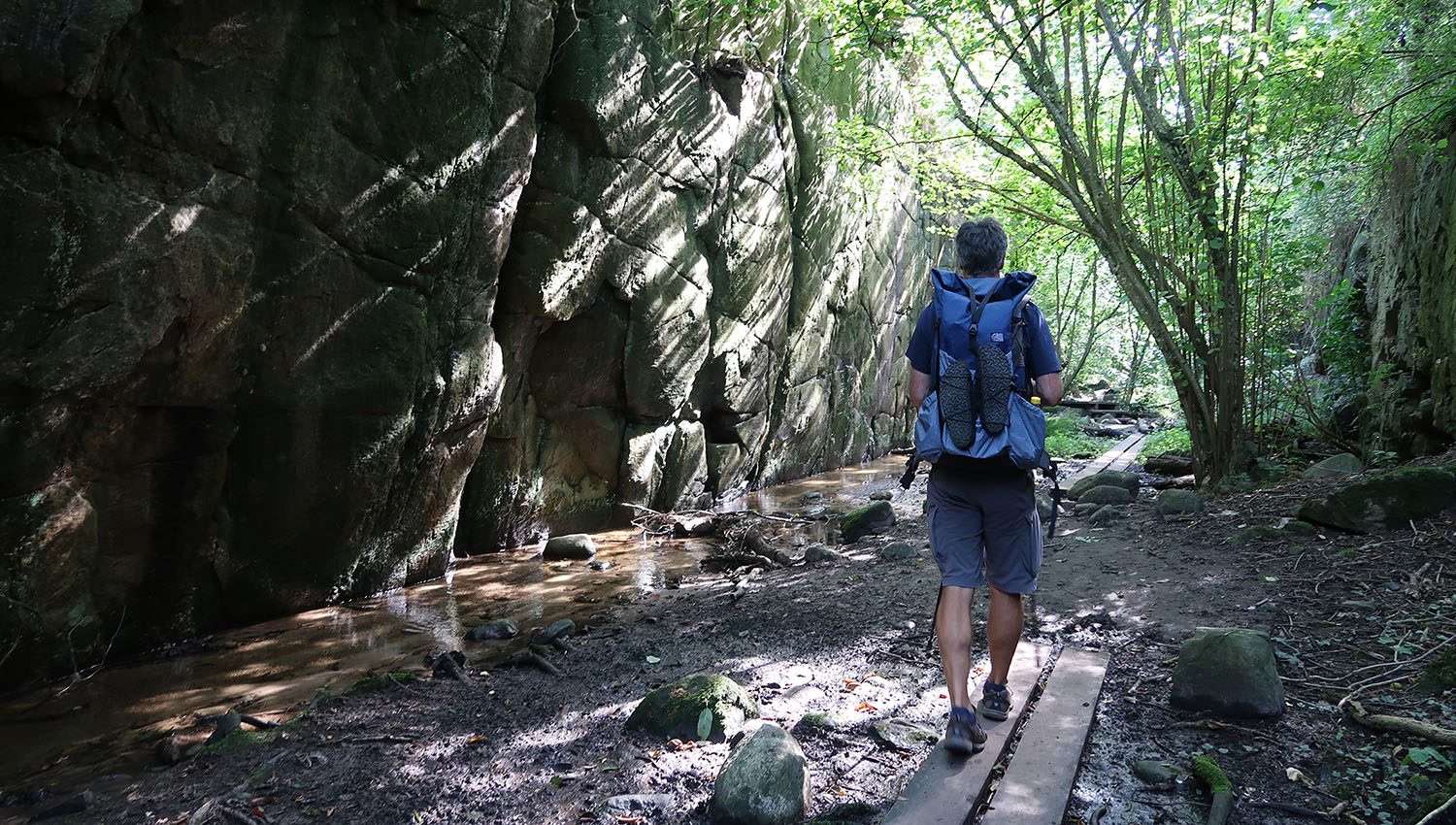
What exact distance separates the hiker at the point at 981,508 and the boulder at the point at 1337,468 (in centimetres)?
620

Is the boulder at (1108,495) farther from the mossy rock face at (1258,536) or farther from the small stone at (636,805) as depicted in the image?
the small stone at (636,805)

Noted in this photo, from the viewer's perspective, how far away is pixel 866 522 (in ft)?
28.4

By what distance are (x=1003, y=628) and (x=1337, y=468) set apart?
665 centimetres

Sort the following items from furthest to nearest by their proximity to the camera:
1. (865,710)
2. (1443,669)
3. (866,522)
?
→ (866,522) < (865,710) < (1443,669)

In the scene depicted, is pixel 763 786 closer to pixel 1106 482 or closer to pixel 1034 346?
pixel 1034 346

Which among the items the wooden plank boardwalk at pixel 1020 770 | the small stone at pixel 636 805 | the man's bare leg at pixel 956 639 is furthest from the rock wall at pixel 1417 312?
the small stone at pixel 636 805

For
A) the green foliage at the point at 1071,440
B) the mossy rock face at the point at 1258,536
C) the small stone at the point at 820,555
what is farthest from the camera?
the green foliage at the point at 1071,440

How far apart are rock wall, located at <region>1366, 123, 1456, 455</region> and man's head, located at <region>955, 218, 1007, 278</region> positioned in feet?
19.3

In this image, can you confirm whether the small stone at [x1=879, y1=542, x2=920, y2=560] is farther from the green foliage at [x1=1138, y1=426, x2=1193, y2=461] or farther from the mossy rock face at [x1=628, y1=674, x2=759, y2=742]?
the green foliage at [x1=1138, y1=426, x2=1193, y2=461]

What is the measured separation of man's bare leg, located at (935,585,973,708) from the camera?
305 cm

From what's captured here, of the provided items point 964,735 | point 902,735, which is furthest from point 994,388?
point 902,735

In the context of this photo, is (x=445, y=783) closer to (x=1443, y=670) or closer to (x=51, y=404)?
(x=51, y=404)

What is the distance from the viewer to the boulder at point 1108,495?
8.95 meters

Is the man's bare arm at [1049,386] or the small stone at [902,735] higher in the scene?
the man's bare arm at [1049,386]
